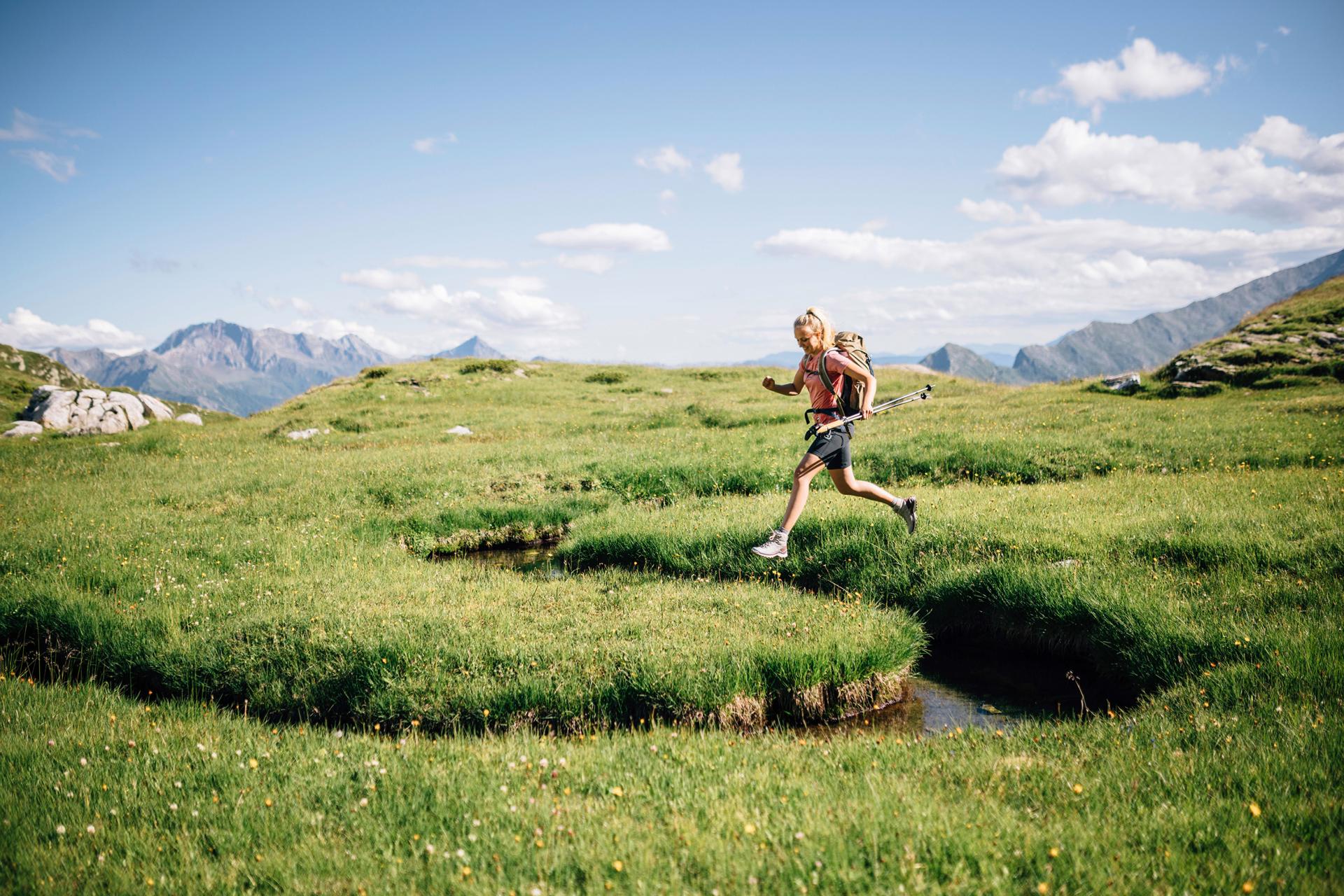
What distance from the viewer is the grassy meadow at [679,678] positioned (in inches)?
175

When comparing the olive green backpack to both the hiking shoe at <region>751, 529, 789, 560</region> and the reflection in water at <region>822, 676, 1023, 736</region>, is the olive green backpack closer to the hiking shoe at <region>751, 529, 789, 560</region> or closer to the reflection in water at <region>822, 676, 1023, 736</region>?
the hiking shoe at <region>751, 529, 789, 560</region>

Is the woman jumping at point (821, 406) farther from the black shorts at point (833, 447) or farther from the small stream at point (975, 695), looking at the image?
the small stream at point (975, 695)

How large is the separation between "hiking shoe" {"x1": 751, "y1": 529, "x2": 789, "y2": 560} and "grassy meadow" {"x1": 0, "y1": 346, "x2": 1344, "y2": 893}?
49cm

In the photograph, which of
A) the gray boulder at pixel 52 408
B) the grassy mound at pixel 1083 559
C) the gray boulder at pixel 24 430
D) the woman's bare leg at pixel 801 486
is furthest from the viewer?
the gray boulder at pixel 52 408

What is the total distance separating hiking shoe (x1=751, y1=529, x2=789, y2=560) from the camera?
1042 cm

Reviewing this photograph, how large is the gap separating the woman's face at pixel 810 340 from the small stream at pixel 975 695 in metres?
4.35

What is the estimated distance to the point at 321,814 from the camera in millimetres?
5070

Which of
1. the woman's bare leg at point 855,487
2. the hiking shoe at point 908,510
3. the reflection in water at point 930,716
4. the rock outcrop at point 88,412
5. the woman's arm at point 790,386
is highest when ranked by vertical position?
the rock outcrop at point 88,412

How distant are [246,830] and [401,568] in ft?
21.3

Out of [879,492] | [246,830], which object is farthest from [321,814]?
[879,492]

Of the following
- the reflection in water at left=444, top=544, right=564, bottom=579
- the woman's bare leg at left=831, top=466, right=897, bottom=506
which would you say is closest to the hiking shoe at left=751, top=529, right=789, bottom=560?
the woman's bare leg at left=831, top=466, right=897, bottom=506

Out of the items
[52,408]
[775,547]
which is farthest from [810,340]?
[52,408]

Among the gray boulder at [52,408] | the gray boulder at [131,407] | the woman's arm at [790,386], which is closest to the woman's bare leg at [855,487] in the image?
the woman's arm at [790,386]

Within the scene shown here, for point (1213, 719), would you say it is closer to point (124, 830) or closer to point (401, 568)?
point (124, 830)
